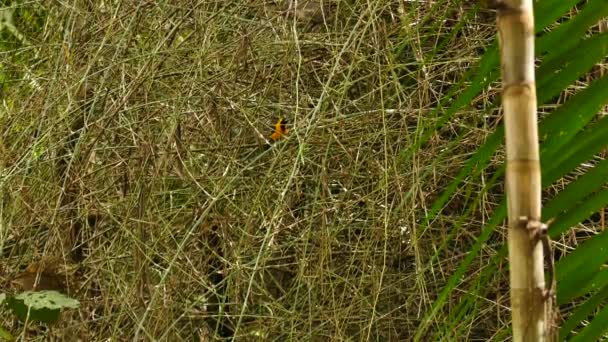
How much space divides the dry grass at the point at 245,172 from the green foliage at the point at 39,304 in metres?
0.07

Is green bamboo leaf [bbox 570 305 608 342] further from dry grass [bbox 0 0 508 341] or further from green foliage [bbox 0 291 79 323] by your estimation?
green foliage [bbox 0 291 79 323]

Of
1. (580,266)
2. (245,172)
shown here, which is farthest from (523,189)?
(245,172)

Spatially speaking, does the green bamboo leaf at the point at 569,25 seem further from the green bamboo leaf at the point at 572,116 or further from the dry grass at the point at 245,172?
the dry grass at the point at 245,172

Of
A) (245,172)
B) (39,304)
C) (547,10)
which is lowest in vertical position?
(39,304)

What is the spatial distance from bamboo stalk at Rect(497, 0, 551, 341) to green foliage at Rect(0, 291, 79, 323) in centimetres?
111

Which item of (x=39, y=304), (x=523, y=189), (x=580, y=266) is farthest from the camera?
(x=39, y=304)

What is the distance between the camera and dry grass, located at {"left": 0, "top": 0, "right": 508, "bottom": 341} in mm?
1370

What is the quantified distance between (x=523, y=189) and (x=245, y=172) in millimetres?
1070

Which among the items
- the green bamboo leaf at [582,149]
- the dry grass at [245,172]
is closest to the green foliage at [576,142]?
the green bamboo leaf at [582,149]

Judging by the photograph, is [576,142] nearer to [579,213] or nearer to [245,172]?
[579,213]

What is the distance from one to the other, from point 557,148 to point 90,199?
3.83 ft

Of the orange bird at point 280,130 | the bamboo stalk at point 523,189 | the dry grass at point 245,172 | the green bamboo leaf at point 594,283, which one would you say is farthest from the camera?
the orange bird at point 280,130

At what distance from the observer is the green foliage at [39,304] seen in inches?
57.0

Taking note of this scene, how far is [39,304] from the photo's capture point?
145 centimetres
